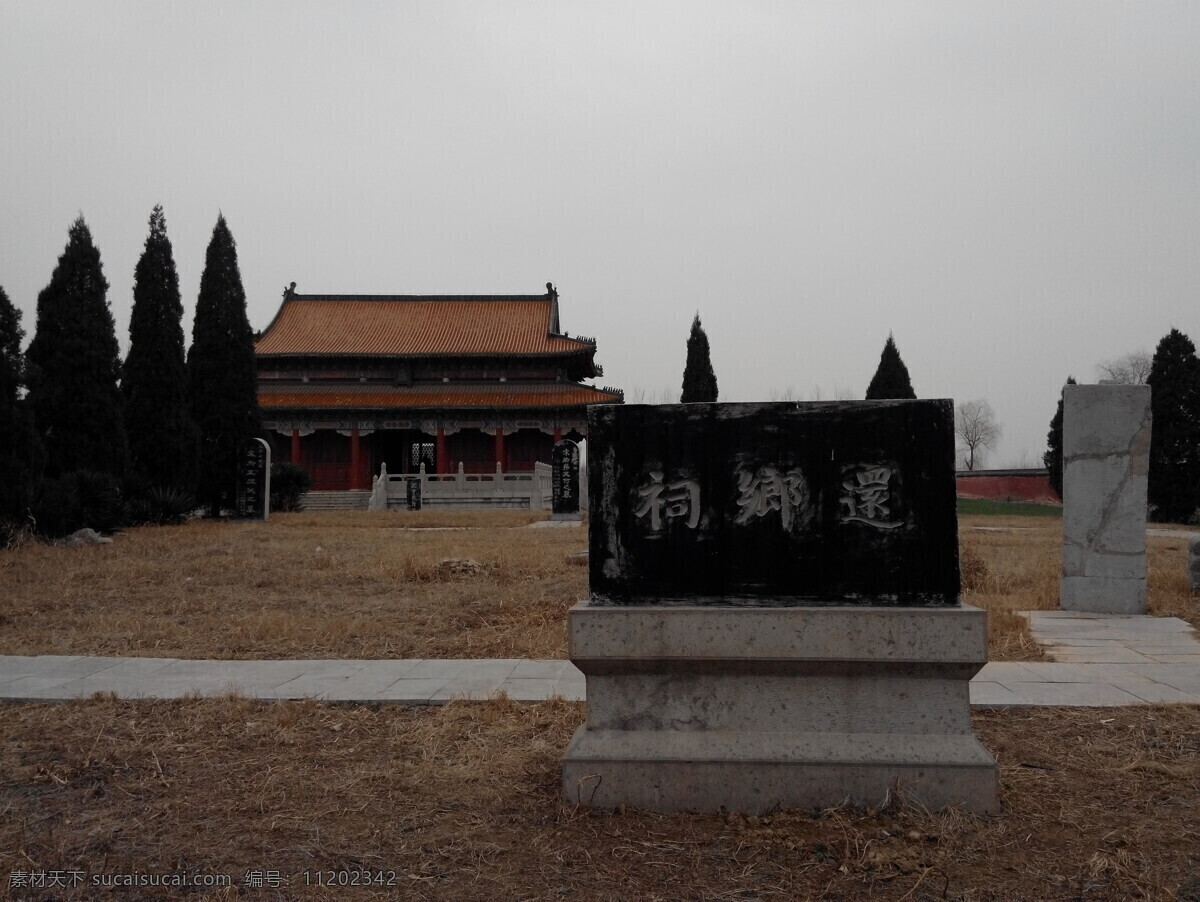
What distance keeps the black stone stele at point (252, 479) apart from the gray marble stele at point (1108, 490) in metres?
17.3

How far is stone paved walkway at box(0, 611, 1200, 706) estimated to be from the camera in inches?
180

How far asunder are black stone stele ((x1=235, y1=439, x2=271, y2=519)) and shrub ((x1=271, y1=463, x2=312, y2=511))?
3.09 metres

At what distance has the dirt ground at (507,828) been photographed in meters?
2.49

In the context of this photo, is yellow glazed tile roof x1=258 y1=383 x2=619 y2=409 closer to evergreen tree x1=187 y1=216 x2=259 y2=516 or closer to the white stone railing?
the white stone railing

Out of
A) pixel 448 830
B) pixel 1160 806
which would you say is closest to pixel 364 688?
pixel 448 830

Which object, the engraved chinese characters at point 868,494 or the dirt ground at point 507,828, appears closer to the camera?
the dirt ground at point 507,828

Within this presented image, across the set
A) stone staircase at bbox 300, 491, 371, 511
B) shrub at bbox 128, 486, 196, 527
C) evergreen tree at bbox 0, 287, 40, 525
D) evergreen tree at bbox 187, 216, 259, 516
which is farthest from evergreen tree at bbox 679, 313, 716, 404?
evergreen tree at bbox 0, 287, 40, 525

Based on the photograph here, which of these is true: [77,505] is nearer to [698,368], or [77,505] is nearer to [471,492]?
[471,492]

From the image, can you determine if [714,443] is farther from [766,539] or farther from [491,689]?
[491,689]

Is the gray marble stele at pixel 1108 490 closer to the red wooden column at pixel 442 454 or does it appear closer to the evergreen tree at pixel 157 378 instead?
the evergreen tree at pixel 157 378

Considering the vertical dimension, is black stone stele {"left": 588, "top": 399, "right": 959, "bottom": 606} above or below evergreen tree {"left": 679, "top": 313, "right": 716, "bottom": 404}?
below

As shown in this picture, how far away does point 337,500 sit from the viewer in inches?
1173

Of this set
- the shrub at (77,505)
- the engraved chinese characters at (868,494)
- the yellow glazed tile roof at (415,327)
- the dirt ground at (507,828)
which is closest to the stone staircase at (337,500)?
the yellow glazed tile roof at (415,327)

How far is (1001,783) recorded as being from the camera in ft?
10.5
